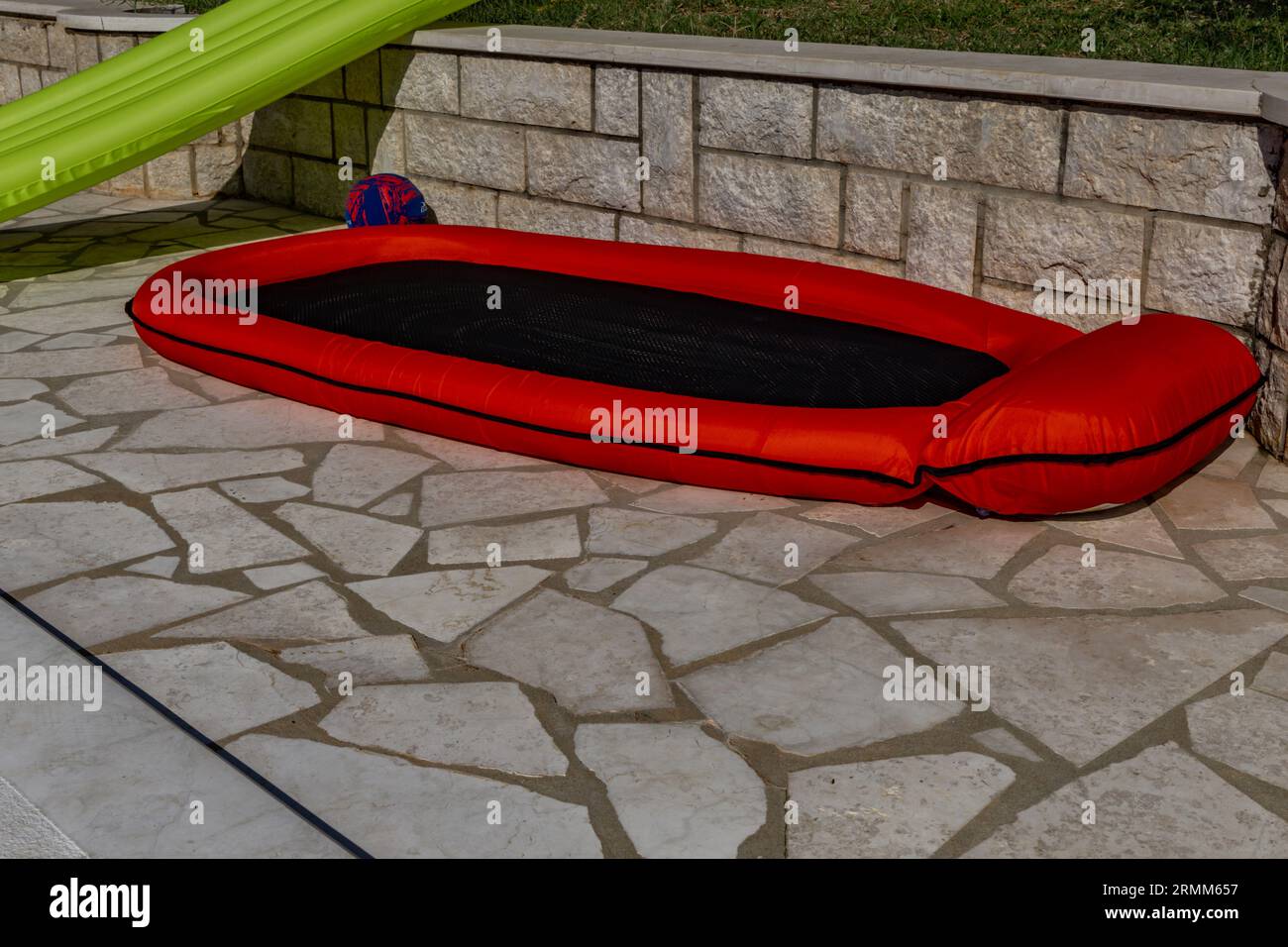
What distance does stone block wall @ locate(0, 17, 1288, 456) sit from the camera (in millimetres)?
4531

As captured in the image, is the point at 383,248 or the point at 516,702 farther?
the point at 383,248

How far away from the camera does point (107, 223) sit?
7.95 metres

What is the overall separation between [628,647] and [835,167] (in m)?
2.92

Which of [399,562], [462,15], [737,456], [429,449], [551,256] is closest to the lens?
[399,562]

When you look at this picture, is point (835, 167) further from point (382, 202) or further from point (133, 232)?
point (133, 232)

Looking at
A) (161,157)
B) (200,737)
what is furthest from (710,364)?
(161,157)

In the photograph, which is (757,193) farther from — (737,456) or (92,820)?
(92,820)

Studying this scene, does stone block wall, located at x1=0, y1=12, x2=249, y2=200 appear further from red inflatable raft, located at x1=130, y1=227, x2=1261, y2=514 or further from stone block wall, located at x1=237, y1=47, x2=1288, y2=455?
red inflatable raft, located at x1=130, y1=227, x2=1261, y2=514

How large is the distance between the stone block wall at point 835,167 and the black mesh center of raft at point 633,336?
653 mm

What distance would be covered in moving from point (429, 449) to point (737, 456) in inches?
45.8

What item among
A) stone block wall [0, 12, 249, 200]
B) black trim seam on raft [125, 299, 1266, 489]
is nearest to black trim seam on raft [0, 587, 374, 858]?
black trim seam on raft [125, 299, 1266, 489]

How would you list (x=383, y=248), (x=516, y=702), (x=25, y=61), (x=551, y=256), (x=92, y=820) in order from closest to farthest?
(x=92, y=820) → (x=516, y=702) → (x=551, y=256) → (x=383, y=248) → (x=25, y=61)
